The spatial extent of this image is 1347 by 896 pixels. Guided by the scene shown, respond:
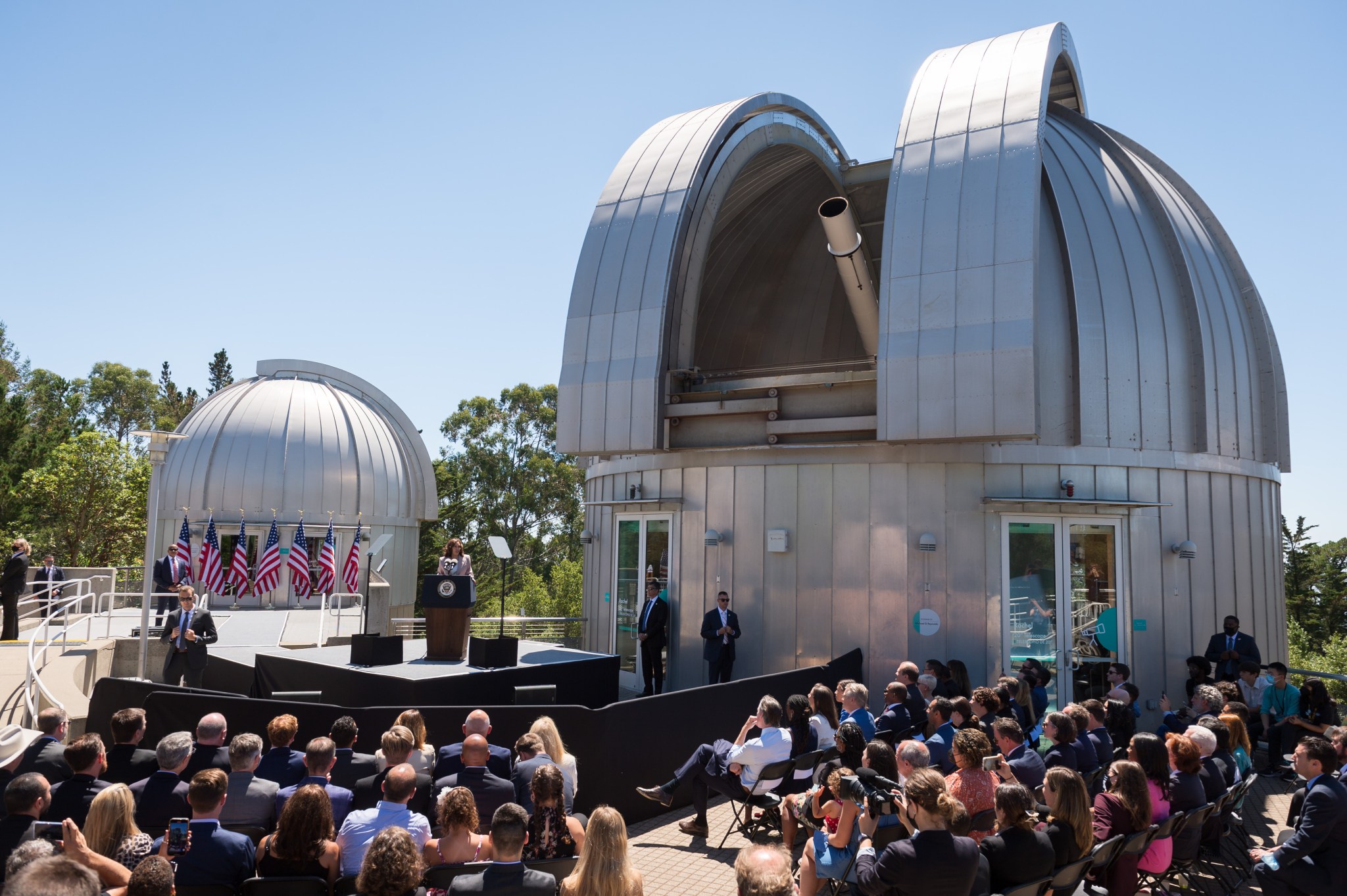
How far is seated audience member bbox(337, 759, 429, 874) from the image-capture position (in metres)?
5.03

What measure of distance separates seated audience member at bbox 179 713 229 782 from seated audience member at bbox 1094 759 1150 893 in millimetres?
6518

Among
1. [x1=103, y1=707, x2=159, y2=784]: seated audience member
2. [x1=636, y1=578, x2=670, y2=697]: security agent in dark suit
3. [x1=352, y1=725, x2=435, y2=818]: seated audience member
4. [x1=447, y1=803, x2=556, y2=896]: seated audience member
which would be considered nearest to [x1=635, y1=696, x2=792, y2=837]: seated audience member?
[x1=352, y1=725, x2=435, y2=818]: seated audience member

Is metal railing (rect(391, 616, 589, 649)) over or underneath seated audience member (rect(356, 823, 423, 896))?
underneath

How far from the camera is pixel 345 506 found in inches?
1174

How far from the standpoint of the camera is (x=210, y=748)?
260 inches

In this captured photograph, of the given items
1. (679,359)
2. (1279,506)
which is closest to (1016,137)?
(679,359)

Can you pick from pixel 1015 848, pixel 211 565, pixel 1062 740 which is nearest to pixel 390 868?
pixel 1015 848

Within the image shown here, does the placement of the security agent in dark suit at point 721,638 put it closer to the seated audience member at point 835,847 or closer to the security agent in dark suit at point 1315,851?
the seated audience member at point 835,847

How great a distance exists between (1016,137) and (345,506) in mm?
25220

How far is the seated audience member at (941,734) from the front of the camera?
711 cm

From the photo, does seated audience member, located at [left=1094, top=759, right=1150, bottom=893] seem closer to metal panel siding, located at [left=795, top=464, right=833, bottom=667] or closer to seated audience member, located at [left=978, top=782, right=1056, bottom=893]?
seated audience member, located at [left=978, top=782, right=1056, bottom=893]

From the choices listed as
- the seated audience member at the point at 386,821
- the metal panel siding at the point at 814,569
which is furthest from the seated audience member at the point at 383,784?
the metal panel siding at the point at 814,569

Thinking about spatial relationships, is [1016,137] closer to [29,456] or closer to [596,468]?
[596,468]

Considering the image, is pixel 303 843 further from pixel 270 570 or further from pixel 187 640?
pixel 270 570
